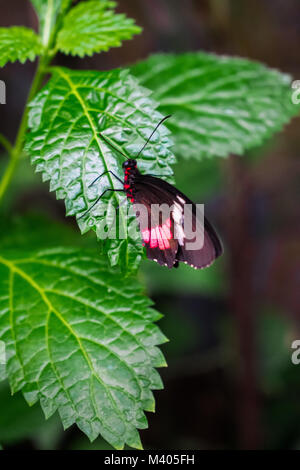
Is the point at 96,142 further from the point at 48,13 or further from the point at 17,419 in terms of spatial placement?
the point at 17,419

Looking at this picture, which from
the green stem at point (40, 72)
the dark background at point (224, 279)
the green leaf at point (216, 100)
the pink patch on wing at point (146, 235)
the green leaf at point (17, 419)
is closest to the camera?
the pink patch on wing at point (146, 235)

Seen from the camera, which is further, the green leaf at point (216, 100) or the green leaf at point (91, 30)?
the green leaf at point (216, 100)

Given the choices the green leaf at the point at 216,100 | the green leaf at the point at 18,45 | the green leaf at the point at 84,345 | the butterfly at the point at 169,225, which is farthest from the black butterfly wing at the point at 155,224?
the green leaf at the point at 18,45

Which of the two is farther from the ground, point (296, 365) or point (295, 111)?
point (295, 111)

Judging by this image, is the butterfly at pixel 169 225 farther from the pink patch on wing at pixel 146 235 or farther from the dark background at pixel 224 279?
the dark background at pixel 224 279

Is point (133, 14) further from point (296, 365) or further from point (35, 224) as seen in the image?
point (296, 365)

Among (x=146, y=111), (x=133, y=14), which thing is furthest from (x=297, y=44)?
(x=146, y=111)
